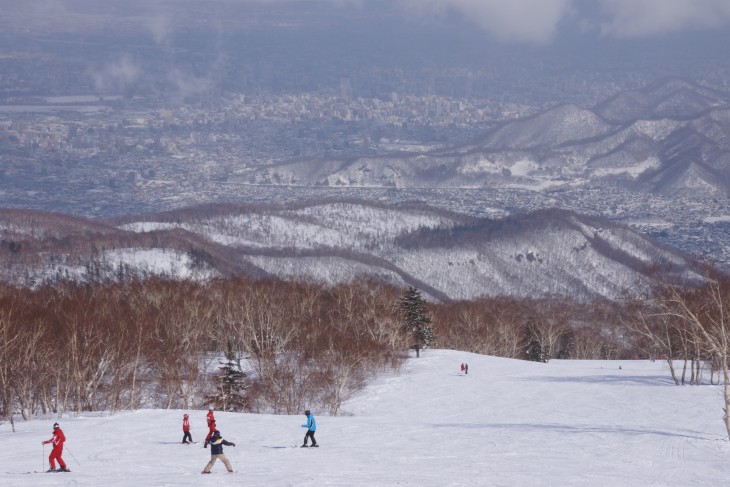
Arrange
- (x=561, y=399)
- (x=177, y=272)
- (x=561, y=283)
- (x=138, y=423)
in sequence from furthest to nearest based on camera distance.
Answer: (x=561, y=283) < (x=177, y=272) < (x=561, y=399) < (x=138, y=423)

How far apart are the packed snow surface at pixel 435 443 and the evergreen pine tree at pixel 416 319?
1668cm

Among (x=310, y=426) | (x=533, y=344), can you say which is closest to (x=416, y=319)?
(x=533, y=344)

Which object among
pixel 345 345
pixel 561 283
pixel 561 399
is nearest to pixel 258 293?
pixel 345 345

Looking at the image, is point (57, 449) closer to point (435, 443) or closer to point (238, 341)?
point (435, 443)

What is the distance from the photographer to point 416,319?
253 feet

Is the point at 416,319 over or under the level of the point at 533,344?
over

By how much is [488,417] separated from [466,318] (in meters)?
48.2

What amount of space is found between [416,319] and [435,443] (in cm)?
3772

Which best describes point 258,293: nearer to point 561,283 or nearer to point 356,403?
point 356,403

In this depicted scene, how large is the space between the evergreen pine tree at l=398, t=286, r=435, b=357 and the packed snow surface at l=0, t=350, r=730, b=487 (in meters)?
16.7

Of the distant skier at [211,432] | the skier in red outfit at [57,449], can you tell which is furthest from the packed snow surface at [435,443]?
the distant skier at [211,432]

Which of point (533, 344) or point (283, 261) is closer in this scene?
Result: point (533, 344)

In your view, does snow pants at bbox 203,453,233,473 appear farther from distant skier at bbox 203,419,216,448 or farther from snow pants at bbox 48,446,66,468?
snow pants at bbox 48,446,66,468

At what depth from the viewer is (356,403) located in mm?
57969
